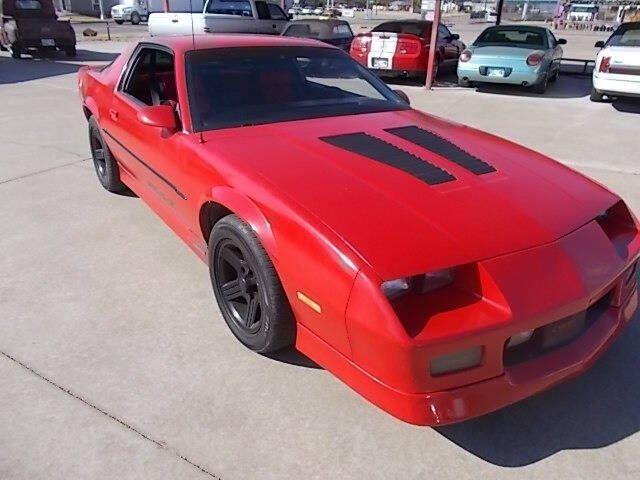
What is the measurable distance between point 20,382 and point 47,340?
12.5 inches

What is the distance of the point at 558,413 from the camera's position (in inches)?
88.3

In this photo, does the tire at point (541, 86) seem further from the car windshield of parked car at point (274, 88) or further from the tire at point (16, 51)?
the tire at point (16, 51)

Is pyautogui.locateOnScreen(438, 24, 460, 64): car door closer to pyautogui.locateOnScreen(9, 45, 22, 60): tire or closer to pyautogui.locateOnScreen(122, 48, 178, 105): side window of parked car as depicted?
pyautogui.locateOnScreen(122, 48, 178, 105): side window of parked car

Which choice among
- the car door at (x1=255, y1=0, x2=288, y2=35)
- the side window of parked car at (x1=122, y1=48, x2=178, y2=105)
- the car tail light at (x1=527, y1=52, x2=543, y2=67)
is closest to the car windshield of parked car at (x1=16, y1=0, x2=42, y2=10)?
the car door at (x1=255, y1=0, x2=288, y2=35)

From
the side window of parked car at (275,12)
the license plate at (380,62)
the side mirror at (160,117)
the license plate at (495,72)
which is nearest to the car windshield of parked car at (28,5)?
the side window of parked car at (275,12)

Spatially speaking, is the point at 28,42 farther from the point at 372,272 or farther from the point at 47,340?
the point at 372,272

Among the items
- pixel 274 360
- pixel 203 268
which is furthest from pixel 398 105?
pixel 274 360

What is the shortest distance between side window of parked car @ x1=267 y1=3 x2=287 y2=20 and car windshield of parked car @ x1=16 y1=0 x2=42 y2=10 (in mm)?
6614

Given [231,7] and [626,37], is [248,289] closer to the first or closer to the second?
[626,37]

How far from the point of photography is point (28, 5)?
49.2ft

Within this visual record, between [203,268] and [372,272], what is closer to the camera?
[372,272]

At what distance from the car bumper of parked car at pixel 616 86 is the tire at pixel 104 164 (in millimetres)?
7825

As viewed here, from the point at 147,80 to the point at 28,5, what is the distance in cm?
1420

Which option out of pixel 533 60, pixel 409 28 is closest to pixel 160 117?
pixel 533 60
